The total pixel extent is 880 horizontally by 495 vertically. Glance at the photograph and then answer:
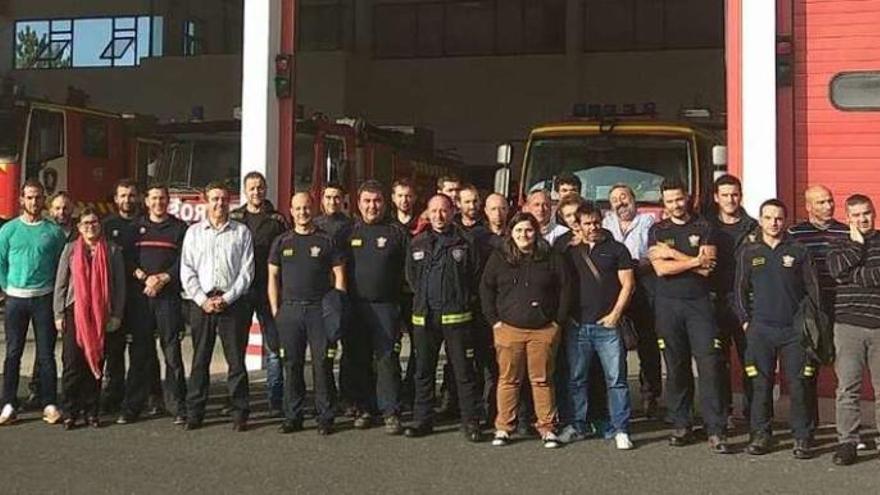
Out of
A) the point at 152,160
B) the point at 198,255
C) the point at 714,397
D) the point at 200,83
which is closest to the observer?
the point at 714,397

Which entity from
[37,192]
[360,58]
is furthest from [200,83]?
[37,192]

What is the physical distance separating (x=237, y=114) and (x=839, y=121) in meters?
8.78

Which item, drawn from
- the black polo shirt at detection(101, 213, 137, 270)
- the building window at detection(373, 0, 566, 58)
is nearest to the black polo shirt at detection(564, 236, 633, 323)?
the black polo shirt at detection(101, 213, 137, 270)

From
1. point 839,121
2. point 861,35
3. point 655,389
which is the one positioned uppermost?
point 861,35

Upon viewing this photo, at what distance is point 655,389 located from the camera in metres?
8.28

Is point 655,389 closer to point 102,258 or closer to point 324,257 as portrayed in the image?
point 324,257

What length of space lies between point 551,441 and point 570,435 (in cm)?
24

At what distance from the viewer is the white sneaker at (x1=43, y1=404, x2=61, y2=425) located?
8.04m

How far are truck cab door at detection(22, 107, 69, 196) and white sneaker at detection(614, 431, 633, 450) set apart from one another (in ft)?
30.7

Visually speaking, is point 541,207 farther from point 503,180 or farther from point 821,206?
point 503,180

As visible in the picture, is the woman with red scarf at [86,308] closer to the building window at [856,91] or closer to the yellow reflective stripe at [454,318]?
the yellow reflective stripe at [454,318]

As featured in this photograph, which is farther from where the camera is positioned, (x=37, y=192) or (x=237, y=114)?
(x=237, y=114)

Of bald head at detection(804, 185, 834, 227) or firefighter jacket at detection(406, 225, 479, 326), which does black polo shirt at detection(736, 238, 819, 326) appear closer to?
bald head at detection(804, 185, 834, 227)

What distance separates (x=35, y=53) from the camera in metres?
31.7
